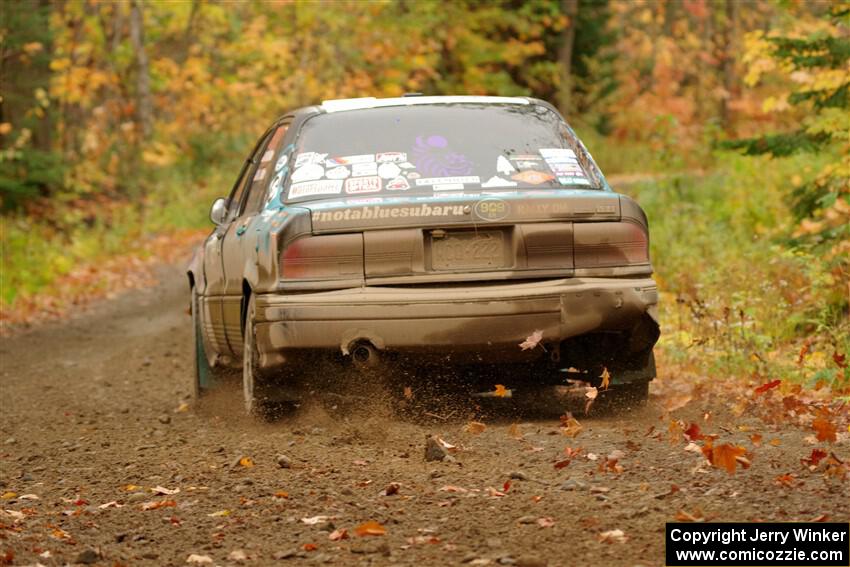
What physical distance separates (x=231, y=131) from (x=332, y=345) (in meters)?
28.3

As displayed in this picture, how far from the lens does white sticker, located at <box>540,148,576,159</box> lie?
284 inches

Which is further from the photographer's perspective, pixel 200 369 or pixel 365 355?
pixel 200 369

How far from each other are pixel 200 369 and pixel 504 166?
2.89 meters

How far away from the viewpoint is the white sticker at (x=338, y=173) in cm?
697

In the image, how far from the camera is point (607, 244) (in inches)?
263

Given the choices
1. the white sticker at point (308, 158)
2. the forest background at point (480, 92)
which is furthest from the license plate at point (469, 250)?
the forest background at point (480, 92)

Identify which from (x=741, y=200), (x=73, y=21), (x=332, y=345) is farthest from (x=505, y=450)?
(x=73, y=21)

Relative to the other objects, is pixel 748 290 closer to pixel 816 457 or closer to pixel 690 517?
pixel 816 457

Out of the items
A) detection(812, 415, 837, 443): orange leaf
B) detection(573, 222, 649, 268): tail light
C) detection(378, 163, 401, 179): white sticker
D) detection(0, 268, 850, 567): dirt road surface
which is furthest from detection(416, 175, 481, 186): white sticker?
detection(812, 415, 837, 443): orange leaf

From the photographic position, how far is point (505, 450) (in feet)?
19.7

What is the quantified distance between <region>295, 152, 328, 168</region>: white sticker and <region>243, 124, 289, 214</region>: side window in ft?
0.78

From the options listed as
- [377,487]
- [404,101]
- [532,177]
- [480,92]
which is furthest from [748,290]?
[480,92]

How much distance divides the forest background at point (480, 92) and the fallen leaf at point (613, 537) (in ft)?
9.15

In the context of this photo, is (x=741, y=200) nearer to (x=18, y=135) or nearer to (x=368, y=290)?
(x=368, y=290)
